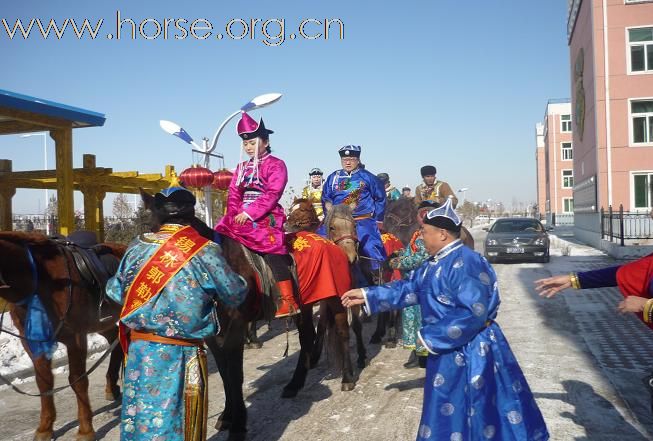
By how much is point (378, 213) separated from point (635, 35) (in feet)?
67.6

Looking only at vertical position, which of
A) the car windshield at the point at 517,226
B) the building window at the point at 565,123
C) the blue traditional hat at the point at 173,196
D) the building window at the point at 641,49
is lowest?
the car windshield at the point at 517,226

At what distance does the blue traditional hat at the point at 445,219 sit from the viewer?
3.47 m

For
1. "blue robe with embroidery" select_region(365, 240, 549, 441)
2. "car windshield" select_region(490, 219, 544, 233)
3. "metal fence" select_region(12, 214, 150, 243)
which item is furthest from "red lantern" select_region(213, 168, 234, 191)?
"car windshield" select_region(490, 219, 544, 233)

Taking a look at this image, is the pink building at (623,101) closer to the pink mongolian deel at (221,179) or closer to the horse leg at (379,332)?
the pink mongolian deel at (221,179)

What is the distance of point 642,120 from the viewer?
2272cm

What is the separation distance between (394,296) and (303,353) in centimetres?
292

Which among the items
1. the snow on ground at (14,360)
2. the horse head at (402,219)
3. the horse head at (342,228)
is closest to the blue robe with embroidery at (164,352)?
the horse head at (342,228)

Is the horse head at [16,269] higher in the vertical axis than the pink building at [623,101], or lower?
lower

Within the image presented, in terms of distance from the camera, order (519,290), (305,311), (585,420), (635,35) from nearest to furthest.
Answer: (585,420), (305,311), (519,290), (635,35)

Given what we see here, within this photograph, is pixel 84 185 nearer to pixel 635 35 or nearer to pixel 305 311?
pixel 305 311

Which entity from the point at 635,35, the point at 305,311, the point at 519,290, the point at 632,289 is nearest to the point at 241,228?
the point at 305,311

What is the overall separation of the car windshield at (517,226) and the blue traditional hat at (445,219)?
17742 millimetres

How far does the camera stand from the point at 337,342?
6.47 metres

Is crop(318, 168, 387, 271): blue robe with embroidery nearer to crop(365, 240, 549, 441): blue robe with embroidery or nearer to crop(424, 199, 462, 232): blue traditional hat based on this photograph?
crop(424, 199, 462, 232): blue traditional hat
